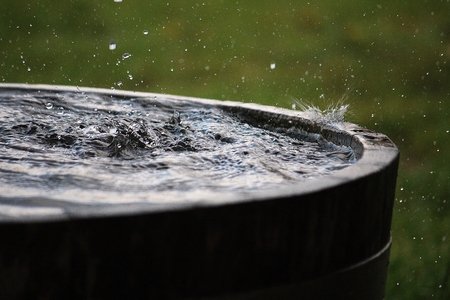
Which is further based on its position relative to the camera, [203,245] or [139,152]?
[139,152]

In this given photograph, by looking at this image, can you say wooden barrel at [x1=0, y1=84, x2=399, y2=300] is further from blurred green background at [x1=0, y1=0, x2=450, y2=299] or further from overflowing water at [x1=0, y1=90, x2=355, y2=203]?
blurred green background at [x1=0, y1=0, x2=450, y2=299]

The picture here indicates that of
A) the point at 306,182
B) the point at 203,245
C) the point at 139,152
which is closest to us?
the point at 203,245

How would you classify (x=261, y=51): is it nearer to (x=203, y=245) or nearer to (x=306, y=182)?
(x=306, y=182)

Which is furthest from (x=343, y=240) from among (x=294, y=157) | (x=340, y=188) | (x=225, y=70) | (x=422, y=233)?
(x=225, y=70)

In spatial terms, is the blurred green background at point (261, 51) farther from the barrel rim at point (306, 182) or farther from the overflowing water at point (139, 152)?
the barrel rim at point (306, 182)

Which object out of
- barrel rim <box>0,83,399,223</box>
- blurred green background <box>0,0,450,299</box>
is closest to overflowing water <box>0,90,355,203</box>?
barrel rim <box>0,83,399,223</box>

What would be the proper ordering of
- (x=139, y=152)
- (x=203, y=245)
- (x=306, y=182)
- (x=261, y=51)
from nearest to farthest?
(x=203, y=245)
(x=306, y=182)
(x=139, y=152)
(x=261, y=51)

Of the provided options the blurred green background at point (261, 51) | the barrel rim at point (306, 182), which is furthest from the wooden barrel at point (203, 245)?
the blurred green background at point (261, 51)

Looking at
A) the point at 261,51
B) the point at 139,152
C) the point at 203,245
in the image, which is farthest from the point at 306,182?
the point at 261,51
